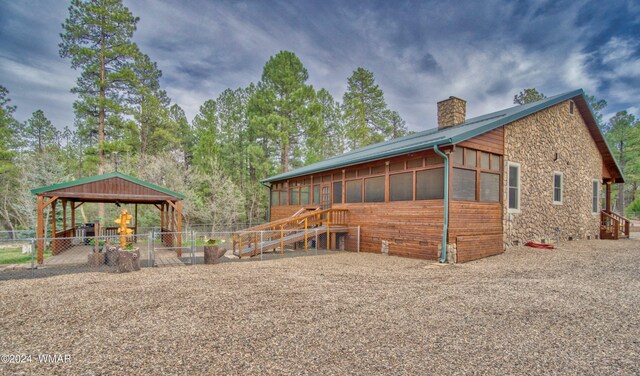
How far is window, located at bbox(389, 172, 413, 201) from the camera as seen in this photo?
10.3m

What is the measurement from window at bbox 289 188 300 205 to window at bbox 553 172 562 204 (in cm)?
1146

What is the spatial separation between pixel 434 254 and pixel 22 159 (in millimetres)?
29493

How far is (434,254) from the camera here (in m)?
9.33

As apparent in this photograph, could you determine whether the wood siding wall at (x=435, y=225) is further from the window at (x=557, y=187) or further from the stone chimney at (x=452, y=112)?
the window at (x=557, y=187)

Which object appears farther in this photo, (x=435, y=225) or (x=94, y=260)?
(x=435, y=225)

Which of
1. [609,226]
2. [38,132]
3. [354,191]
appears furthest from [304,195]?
[38,132]

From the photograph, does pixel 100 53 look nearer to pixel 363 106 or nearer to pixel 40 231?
pixel 40 231

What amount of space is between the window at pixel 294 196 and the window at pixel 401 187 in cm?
701

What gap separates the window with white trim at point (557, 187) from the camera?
12.7m

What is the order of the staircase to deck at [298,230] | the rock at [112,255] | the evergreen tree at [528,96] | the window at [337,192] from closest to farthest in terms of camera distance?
the rock at [112,255] < the staircase to deck at [298,230] < the window at [337,192] < the evergreen tree at [528,96]

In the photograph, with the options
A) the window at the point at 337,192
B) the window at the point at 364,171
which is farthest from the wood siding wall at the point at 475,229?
the window at the point at 337,192

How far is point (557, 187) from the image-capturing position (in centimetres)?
1290

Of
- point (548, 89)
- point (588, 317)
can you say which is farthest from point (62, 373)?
point (548, 89)

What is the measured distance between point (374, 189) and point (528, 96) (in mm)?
26039
